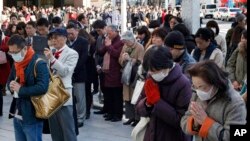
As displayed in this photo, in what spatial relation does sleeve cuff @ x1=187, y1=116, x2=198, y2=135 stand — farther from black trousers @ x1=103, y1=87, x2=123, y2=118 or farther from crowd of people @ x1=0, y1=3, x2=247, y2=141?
black trousers @ x1=103, y1=87, x2=123, y2=118

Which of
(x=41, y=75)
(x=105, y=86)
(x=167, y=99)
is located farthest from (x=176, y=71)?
(x=105, y=86)

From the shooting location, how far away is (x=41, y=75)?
17.0ft

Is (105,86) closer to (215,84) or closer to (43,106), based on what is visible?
(43,106)

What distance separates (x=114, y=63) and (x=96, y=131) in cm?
117

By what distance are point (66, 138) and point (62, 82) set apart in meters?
0.66

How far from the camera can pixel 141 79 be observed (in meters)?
6.39

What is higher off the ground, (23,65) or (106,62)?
(23,65)

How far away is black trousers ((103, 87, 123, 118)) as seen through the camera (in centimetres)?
847

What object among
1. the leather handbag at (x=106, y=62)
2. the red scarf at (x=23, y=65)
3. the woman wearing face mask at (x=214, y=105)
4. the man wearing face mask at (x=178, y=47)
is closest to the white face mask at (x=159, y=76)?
the woman wearing face mask at (x=214, y=105)

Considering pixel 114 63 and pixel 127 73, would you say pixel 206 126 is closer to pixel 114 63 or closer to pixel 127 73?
pixel 127 73

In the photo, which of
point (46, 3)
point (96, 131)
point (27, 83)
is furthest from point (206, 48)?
point (46, 3)

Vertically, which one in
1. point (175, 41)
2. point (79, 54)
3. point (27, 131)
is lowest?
point (27, 131)

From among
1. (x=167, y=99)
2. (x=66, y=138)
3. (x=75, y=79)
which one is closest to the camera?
(x=167, y=99)

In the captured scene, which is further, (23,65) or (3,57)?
(3,57)
